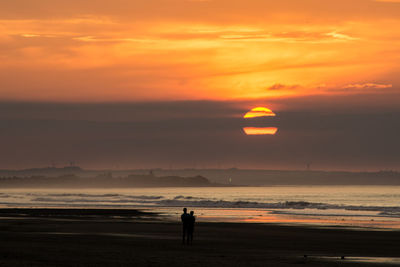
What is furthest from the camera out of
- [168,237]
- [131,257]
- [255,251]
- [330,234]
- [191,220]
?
[330,234]

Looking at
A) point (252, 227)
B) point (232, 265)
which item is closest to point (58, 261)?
point (232, 265)

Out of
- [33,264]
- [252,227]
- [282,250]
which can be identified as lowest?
[33,264]

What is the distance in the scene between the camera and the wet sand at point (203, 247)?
2433cm

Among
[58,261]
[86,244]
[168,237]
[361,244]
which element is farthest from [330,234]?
[58,261]

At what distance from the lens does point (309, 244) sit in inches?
1324

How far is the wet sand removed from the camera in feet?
79.8

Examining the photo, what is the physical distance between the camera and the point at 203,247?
31141mm

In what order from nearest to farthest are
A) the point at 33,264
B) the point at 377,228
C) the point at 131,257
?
1. the point at 33,264
2. the point at 131,257
3. the point at 377,228

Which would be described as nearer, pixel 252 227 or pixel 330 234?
pixel 330 234

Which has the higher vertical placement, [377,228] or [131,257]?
[377,228]

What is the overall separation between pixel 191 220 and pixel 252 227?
52.1 ft

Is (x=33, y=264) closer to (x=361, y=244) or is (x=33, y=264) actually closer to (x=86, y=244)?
(x=86, y=244)

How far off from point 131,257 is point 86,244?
665 centimetres

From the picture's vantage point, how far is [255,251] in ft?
97.4
